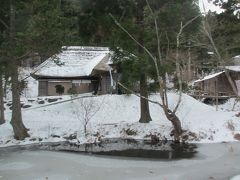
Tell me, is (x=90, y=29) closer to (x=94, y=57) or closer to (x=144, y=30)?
(x=144, y=30)

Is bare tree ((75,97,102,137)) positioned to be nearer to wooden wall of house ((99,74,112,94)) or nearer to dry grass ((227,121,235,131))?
dry grass ((227,121,235,131))

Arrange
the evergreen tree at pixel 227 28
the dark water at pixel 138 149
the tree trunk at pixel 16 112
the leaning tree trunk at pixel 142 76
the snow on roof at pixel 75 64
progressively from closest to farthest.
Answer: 1. the dark water at pixel 138 149
2. the tree trunk at pixel 16 112
3. the leaning tree trunk at pixel 142 76
4. the evergreen tree at pixel 227 28
5. the snow on roof at pixel 75 64

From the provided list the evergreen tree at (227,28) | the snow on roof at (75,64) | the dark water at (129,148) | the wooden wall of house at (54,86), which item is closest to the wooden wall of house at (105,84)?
the snow on roof at (75,64)

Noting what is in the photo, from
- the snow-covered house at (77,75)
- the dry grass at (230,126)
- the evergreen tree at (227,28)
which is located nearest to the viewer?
the dry grass at (230,126)

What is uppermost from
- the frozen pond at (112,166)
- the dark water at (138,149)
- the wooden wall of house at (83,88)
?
the wooden wall of house at (83,88)

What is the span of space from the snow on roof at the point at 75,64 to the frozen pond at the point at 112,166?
68.3 ft

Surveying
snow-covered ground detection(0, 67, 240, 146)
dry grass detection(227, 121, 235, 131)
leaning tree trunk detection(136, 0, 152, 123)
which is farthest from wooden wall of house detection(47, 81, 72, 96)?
dry grass detection(227, 121, 235, 131)

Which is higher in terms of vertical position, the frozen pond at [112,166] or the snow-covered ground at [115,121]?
the snow-covered ground at [115,121]

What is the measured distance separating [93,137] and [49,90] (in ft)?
61.2

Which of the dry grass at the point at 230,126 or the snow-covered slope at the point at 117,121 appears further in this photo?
the dry grass at the point at 230,126

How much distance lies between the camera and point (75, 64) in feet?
133

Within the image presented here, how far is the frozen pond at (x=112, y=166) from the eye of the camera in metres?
13.6

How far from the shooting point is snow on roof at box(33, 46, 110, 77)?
39094mm

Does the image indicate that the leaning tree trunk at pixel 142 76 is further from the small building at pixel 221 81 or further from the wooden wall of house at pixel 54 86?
the wooden wall of house at pixel 54 86
